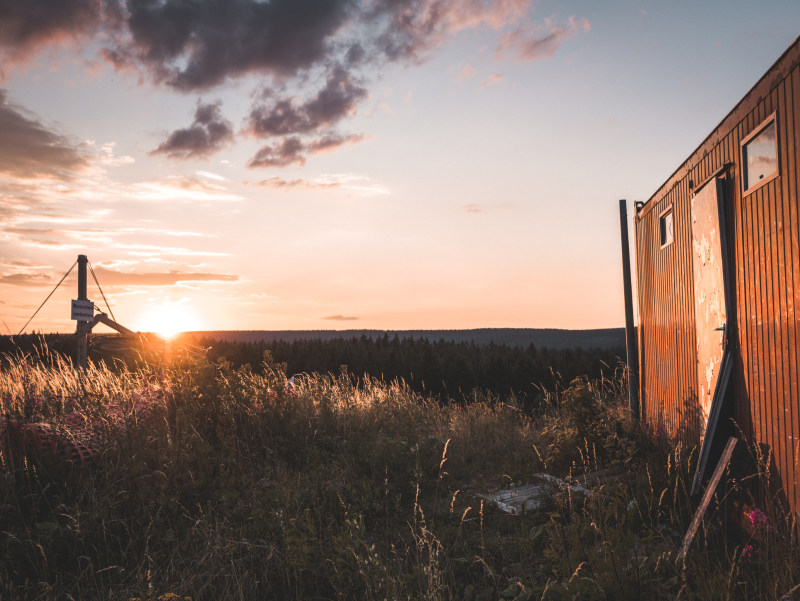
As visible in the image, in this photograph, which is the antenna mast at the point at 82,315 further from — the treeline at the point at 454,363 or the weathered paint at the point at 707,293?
the weathered paint at the point at 707,293

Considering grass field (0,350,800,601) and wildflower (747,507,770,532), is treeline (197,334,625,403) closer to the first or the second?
grass field (0,350,800,601)

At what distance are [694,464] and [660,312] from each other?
259 cm

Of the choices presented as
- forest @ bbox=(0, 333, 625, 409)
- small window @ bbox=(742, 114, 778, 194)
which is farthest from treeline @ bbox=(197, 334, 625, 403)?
small window @ bbox=(742, 114, 778, 194)

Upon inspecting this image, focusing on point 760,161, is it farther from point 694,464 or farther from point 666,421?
point 666,421

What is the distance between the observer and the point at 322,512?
15.6 feet

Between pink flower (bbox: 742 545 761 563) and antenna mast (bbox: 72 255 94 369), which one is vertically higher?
antenna mast (bbox: 72 255 94 369)

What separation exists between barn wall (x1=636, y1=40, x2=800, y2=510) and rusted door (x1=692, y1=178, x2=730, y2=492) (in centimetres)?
9

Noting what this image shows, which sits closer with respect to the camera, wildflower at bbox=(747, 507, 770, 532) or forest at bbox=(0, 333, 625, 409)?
wildflower at bbox=(747, 507, 770, 532)

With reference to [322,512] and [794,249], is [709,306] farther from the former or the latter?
[322,512]

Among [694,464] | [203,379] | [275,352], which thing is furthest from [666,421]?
[275,352]

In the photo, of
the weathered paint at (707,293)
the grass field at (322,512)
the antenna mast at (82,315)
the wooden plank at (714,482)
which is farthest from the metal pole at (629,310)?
the antenna mast at (82,315)

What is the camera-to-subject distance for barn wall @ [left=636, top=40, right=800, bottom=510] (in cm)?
405

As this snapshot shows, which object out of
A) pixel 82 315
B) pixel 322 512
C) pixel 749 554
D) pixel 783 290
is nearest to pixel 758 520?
pixel 749 554

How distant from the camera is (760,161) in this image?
4.58 meters
